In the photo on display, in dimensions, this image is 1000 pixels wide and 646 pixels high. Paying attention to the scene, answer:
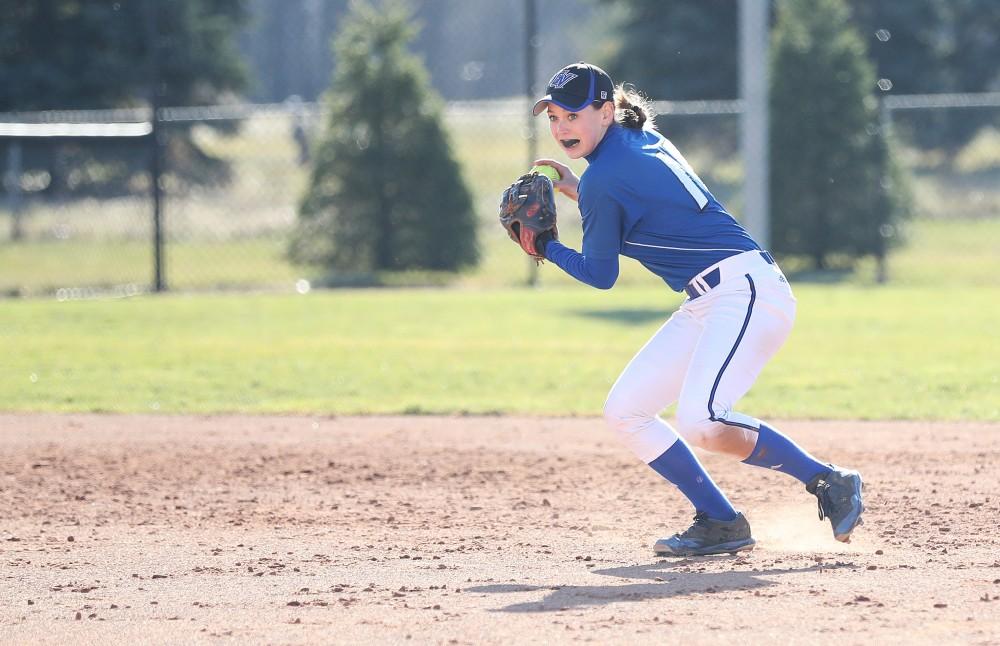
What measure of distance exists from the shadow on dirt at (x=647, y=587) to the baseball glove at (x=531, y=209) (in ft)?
4.25

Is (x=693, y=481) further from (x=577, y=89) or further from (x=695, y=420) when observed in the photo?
(x=577, y=89)

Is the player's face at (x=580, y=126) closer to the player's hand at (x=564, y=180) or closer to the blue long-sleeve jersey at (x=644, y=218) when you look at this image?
the blue long-sleeve jersey at (x=644, y=218)

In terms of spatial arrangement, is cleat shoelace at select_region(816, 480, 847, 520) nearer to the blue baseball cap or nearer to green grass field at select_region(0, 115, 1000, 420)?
the blue baseball cap

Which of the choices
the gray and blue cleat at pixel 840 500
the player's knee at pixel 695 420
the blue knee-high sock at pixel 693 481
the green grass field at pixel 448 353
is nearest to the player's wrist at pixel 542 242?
the player's knee at pixel 695 420

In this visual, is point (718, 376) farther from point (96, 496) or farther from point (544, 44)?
point (544, 44)

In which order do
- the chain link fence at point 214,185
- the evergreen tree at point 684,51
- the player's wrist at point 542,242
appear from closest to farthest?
1. the player's wrist at point 542,242
2. the chain link fence at point 214,185
3. the evergreen tree at point 684,51

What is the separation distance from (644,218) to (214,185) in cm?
2120

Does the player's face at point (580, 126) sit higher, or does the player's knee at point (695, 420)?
the player's face at point (580, 126)

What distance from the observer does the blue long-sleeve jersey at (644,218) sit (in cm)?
505

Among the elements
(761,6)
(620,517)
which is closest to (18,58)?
(761,6)

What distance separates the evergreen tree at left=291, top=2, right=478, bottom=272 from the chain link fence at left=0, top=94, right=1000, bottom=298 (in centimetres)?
44

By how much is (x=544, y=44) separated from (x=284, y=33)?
9.43 m

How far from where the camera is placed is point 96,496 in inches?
263

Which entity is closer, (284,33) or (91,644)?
(91,644)
